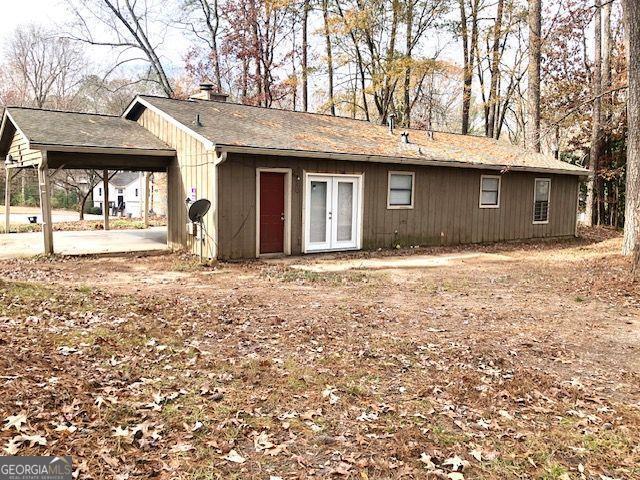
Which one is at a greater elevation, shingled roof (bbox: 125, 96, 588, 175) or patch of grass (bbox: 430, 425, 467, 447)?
shingled roof (bbox: 125, 96, 588, 175)

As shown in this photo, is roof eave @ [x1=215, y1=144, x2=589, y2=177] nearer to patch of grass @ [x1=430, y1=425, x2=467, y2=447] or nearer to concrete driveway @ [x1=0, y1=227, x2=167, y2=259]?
concrete driveway @ [x1=0, y1=227, x2=167, y2=259]

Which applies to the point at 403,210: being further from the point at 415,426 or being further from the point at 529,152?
the point at 415,426

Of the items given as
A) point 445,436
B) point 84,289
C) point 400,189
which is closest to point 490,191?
point 400,189

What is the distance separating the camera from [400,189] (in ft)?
46.1

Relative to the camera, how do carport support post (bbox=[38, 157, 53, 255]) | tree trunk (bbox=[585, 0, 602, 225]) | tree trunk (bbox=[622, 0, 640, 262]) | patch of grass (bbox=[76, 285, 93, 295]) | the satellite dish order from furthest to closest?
tree trunk (bbox=[585, 0, 602, 225]) < carport support post (bbox=[38, 157, 53, 255]) < the satellite dish < tree trunk (bbox=[622, 0, 640, 262]) < patch of grass (bbox=[76, 285, 93, 295])

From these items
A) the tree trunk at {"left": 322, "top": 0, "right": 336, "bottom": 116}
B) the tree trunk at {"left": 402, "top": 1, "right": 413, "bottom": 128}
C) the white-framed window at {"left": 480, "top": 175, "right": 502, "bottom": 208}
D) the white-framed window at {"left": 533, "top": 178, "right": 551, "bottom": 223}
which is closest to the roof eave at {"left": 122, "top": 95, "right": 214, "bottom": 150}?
the white-framed window at {"left": 480, "top": 175, "right": 502, "bottom": 208}

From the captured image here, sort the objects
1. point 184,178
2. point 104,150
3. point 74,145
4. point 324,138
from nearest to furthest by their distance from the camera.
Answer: point 74,145 → point 104,150 → point 184,178 → point 324,138

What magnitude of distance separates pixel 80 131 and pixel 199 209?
4.01m

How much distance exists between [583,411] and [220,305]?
15.7ft

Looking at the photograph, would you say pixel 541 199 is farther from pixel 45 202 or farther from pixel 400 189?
pixel 45 202

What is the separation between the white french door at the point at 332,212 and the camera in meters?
12.6

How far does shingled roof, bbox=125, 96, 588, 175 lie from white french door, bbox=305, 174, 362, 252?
0.83 m

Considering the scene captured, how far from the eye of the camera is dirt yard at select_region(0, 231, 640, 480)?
127 inches

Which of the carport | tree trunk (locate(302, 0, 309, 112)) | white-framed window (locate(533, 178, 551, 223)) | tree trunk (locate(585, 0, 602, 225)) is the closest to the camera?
the carport
